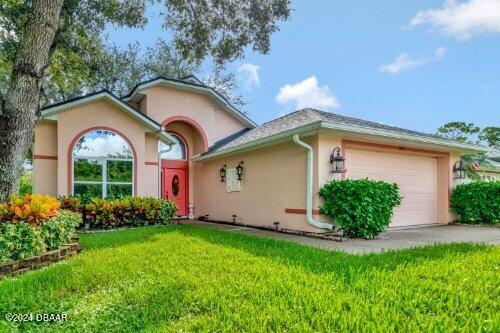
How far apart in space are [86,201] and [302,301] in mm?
9482

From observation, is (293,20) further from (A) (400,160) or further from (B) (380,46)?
(A) (400,160)

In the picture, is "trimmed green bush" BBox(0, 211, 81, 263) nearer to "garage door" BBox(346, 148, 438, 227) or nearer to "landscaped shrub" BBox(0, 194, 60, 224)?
"landscaped shrub" BBox(0, 194, 60, 224)

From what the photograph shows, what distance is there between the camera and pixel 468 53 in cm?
1273

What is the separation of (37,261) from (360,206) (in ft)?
21.3

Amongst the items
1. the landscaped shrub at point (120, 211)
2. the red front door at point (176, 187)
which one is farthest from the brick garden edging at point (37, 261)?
the red front door at point (176, 187)

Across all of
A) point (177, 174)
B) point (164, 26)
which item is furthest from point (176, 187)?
point (164, 26)

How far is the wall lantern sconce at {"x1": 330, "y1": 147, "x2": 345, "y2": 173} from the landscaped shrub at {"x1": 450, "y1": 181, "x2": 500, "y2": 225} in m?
5.39

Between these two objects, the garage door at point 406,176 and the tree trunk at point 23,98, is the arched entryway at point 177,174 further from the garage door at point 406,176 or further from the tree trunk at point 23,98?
Result: the garage door at point 406,176

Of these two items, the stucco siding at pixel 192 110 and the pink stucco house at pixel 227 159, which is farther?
the stucco siding at pixel 192 110

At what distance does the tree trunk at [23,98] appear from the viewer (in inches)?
267

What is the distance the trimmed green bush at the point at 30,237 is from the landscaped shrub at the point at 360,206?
5816mm

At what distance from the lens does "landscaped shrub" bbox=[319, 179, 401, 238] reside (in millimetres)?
7910

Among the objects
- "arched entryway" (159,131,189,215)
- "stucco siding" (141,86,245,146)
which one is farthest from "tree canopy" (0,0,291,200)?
"arched entryway" (159,131,189,215)

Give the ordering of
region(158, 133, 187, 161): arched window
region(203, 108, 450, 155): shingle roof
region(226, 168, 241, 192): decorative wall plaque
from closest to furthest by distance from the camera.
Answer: region(203, 108, 450, 155): shingle roof, region(226, 168, 241, 192): decorative wall plaque, region(158, 133, 187, 161): arched window
